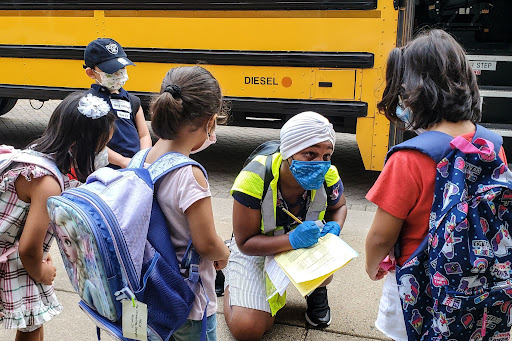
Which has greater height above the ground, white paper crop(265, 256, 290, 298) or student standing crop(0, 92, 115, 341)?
student standing crop(0, 92, 115, 341)

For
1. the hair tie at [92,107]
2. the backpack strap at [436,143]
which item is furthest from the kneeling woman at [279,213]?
the hair tie at [92,107]

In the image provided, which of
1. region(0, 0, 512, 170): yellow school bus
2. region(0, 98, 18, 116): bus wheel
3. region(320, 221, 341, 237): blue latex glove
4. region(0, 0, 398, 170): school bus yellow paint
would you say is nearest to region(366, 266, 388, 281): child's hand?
region(320, 221, 341, 237): blue latex glove

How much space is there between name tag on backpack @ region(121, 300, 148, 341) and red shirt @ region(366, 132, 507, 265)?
0.75 metres

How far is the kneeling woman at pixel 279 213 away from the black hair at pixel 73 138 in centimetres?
68

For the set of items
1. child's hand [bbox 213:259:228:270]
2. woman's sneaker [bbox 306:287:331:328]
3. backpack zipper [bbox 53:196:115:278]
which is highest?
backpack zipper [bbox 53:196:115:278]

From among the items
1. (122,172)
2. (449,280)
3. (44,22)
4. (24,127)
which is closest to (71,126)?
(122,172)

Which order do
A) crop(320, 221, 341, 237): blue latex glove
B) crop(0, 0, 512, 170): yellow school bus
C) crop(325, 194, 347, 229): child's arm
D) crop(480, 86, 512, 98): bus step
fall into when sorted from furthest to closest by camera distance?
crop(480, 86, 512, 98): bus step
crop(0, 0, 512, 170): yellow school bus
crop(325, 194, 347, 229): child's arm
crop(320, 221, 341, 237): blue latex glove

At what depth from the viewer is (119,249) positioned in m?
1.45

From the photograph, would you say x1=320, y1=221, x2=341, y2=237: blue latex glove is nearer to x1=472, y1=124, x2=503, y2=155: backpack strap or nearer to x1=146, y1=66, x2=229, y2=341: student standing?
x1=146, y1=66, x2=229, y2=341: student standing

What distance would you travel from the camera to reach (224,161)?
6172 millimetres

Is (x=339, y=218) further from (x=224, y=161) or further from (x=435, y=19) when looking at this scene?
(x=435, y=19)

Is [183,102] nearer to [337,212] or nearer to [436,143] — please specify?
[436,143]

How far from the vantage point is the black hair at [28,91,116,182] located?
1816 millimetres

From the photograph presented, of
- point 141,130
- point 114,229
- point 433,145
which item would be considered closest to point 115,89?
point 141,130
